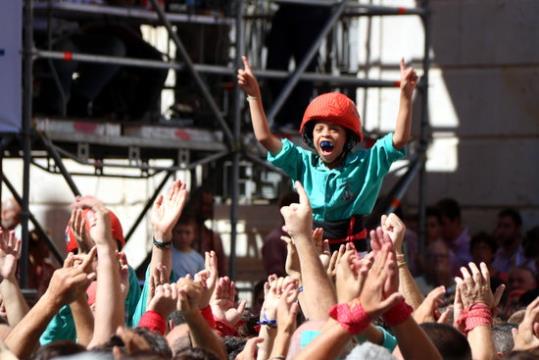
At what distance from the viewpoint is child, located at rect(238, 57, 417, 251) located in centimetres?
844

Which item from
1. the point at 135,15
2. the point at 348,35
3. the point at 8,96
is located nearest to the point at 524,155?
the point at 348,35

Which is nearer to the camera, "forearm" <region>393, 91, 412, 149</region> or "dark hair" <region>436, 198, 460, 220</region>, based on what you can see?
"forearm" <region>393, 91, 412, 149</region>

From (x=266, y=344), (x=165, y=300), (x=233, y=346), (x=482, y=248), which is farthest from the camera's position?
(x=482, y=248)

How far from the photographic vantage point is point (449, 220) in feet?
42.1

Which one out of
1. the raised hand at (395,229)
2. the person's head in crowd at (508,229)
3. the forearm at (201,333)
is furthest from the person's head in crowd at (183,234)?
the forearm at (201,333)

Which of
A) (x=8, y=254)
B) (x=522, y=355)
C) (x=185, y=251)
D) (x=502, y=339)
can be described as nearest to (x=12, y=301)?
(x=8, y=254)

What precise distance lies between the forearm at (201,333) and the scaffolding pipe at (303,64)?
217 inches

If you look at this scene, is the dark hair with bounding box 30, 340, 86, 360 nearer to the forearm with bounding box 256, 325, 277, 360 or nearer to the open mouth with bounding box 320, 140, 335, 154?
the forearm with bounding box 256, 325, 277, 360

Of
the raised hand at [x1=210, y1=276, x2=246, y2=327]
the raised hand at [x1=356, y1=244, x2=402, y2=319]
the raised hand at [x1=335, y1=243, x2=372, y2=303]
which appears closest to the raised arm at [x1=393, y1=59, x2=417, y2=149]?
the raised hand at [x1=210, y1=276, x2=246, y2=327]

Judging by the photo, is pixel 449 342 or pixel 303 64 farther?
pixel 303 64

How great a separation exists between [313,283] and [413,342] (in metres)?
0.59

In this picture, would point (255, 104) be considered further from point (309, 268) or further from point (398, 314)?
point (398, 314)

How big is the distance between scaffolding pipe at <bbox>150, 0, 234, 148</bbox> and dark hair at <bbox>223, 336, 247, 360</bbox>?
4554 millimetres

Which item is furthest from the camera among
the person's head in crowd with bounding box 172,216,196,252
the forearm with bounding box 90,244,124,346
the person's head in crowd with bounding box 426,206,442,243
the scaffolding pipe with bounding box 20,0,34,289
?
the person's head in crowd with bounding box 426,206,442,243
